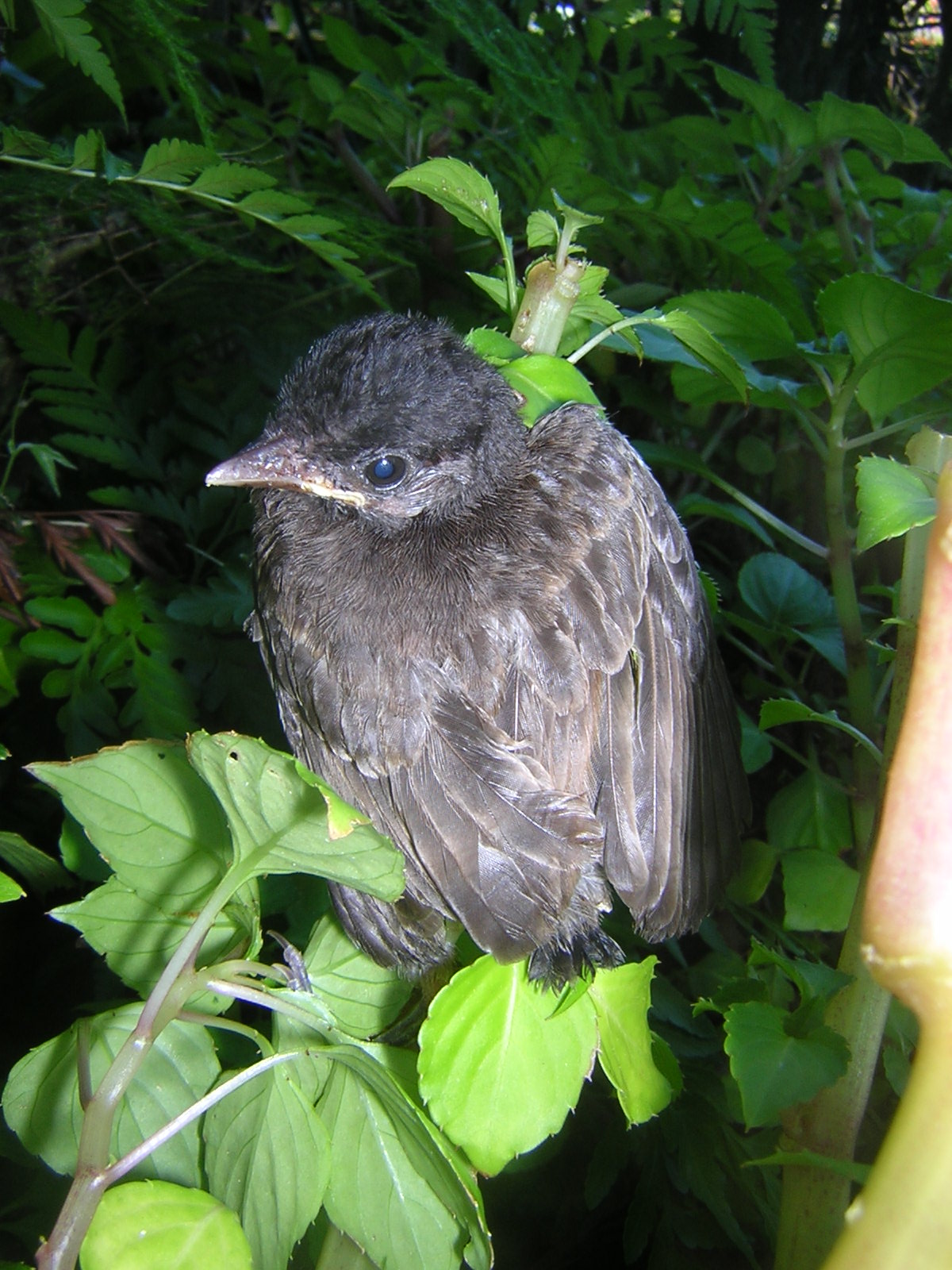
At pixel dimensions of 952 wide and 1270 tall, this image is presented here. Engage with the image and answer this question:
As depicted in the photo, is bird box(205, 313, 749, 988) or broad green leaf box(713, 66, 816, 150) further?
broad green leaf box(713, 66, 816, 150)

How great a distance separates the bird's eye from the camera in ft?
1.91

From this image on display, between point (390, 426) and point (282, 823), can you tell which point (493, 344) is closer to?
point (390, 426)

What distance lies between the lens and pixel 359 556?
0.59 m

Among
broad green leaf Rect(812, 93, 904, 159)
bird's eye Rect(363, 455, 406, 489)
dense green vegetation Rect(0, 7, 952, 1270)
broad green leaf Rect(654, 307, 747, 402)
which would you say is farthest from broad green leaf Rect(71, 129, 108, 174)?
broad green leaf Rect(812, 93, 904, 159)

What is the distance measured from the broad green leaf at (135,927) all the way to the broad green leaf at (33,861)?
5 cm

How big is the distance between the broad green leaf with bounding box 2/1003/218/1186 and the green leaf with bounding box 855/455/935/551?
41 cm

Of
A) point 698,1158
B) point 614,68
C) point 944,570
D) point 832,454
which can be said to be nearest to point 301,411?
point 832,454

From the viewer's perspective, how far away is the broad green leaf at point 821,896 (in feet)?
2.01

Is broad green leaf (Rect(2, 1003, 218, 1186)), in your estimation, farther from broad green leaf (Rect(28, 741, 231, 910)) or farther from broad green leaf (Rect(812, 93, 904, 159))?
broad green leaf (Rect(812, 93, 904, 159))

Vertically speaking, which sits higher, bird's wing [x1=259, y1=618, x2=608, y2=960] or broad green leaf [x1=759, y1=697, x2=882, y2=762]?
broad green leaf [x1=759, y1=697, x2=882, y2=762]

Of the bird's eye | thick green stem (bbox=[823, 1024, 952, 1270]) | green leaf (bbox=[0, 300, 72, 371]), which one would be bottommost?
green leaf (bbox=[0, 300, 72, 371])

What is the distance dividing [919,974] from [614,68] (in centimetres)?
187

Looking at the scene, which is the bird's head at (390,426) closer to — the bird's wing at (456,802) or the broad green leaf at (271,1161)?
the bird's wing at (456,802)

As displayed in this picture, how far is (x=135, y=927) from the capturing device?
Result: 0.49 metres
